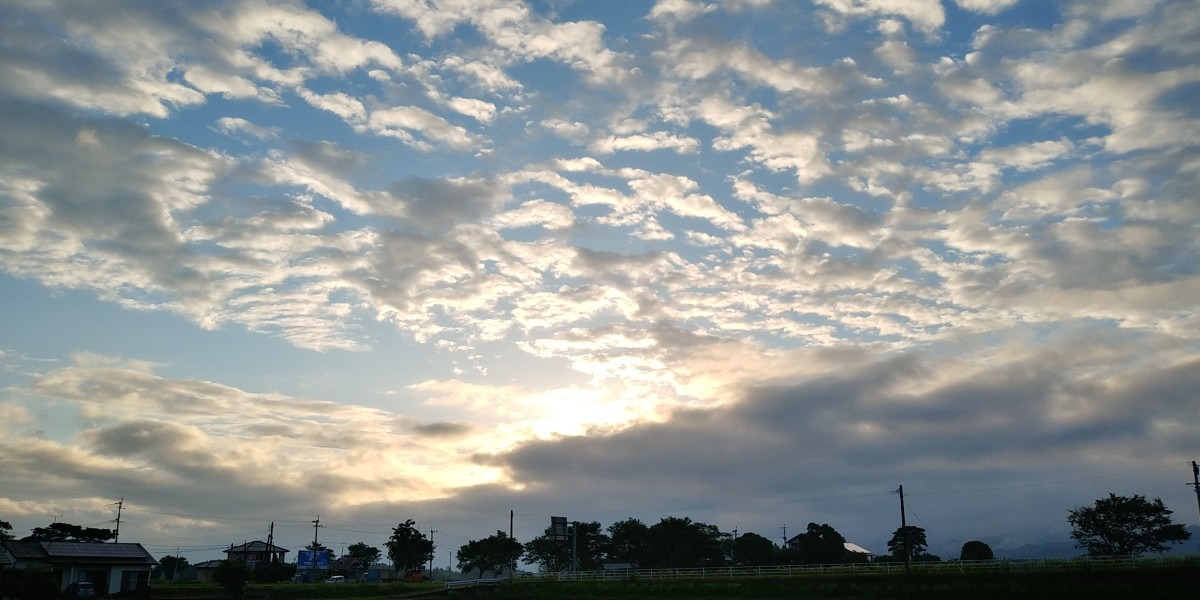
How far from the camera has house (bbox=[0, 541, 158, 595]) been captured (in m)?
76.8

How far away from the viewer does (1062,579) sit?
6153 centimetres

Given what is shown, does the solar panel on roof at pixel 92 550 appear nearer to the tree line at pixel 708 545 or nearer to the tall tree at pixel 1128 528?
the tree line at pixel 708 545

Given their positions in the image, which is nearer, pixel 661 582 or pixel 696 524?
pixel 661 582

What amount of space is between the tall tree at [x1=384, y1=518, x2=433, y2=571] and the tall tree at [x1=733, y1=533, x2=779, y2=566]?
64.1 meters

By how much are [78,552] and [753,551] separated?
113 metres

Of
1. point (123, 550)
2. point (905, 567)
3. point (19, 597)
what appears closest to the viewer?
point (19, 597)

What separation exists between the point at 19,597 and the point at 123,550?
27.2 metres

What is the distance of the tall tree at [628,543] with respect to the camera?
15812 centimetres

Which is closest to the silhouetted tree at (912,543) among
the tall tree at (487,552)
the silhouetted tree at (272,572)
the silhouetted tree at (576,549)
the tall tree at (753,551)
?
the tall tree at (753,551)

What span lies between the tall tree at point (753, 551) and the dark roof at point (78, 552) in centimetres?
10407

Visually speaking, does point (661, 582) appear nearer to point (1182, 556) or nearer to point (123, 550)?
point (1182, 556)

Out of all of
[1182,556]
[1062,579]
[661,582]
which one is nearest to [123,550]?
[661,582]

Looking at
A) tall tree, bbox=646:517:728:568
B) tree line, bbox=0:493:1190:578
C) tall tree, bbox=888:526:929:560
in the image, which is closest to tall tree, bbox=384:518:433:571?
tree line, bbox=0:493:1190:578

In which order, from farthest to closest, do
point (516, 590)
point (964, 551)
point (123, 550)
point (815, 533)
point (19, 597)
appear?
point (815, 533)
point (964, 551)
point (516, 590)
point (123, 550)
point (19, 597)
